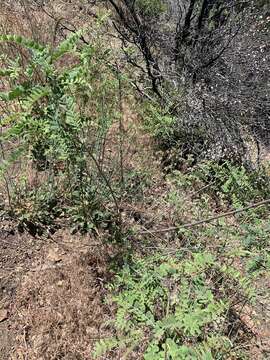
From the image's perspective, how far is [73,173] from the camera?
2998 millimetres

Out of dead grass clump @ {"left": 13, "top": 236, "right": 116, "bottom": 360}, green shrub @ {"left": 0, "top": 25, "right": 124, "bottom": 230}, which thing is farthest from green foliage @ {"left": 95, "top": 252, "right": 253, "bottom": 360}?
green shrub @ {"left": 0, "top": 25, "right": 124, "bottom": 230}

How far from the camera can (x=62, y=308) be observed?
7.93ft

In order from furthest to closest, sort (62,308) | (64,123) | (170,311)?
(62,308) → (170,311) → (64,123)

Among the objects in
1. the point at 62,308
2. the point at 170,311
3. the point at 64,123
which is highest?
the point at 64,123

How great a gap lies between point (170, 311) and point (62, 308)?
0.64 metres

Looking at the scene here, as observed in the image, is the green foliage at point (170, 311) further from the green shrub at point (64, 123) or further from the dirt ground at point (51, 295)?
the green shrub at point (64, 123)

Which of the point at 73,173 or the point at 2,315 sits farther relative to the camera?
the point at 73,173

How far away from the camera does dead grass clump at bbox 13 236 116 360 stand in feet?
7.47

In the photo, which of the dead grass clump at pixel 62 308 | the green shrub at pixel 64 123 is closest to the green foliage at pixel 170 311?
the dead grass clump at pixel 62 308

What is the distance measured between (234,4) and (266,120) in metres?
1.64

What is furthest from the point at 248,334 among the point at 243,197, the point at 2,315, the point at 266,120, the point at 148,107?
the point at 266,120

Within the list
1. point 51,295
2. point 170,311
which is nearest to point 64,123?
point 51,295

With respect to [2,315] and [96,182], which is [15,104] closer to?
[96,182]

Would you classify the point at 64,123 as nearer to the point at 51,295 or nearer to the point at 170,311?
the point at 51,295
